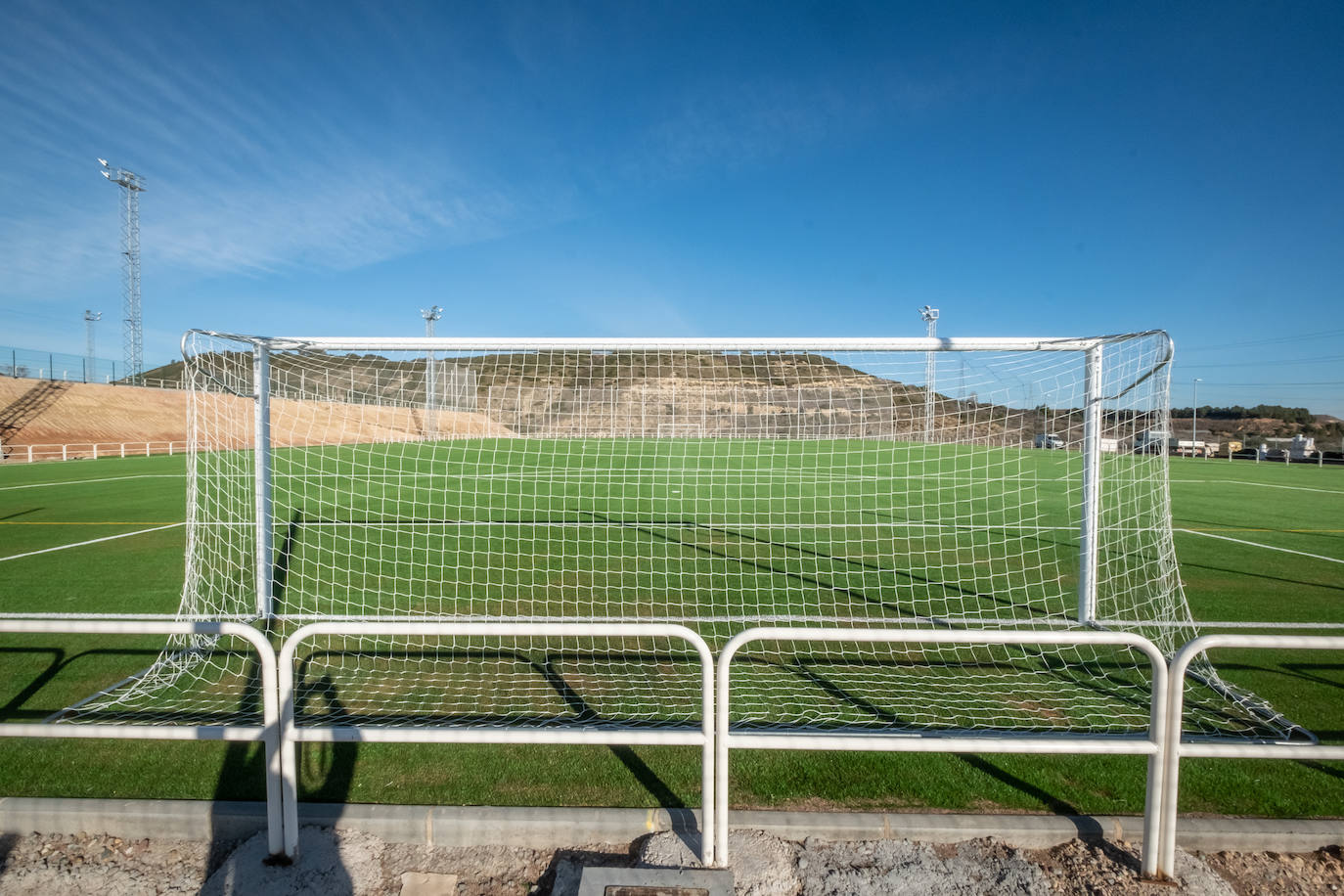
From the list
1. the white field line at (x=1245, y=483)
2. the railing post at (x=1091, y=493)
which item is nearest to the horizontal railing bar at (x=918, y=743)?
the railing post at (x=1091, y=493)

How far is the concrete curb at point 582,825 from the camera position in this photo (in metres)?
2.70

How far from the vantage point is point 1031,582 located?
24.3ft

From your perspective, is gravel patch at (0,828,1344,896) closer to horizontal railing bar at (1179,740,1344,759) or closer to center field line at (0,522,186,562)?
horizontal railing bar at (1179,740,1344,759)

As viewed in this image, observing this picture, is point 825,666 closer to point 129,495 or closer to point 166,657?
point 166,657

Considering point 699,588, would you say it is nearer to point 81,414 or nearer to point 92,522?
point 92,522

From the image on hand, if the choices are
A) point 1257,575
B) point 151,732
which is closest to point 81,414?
point 151,732

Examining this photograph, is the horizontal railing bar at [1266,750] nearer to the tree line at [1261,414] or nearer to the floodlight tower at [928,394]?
the floodlight tower at [928,394]

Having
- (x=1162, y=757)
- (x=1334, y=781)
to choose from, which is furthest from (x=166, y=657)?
(x=1334, y=781)

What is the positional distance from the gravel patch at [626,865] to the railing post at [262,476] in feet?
9.01

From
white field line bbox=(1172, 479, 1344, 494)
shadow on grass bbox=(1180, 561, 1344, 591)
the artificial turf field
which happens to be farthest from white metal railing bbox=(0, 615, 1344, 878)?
white field line bbox=(1172, 479, 1344, 494)

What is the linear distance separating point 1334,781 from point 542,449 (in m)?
27.1

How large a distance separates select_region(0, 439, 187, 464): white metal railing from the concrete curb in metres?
31.0

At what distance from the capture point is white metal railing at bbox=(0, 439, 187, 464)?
2670 centimetres

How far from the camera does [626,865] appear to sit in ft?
8.48
